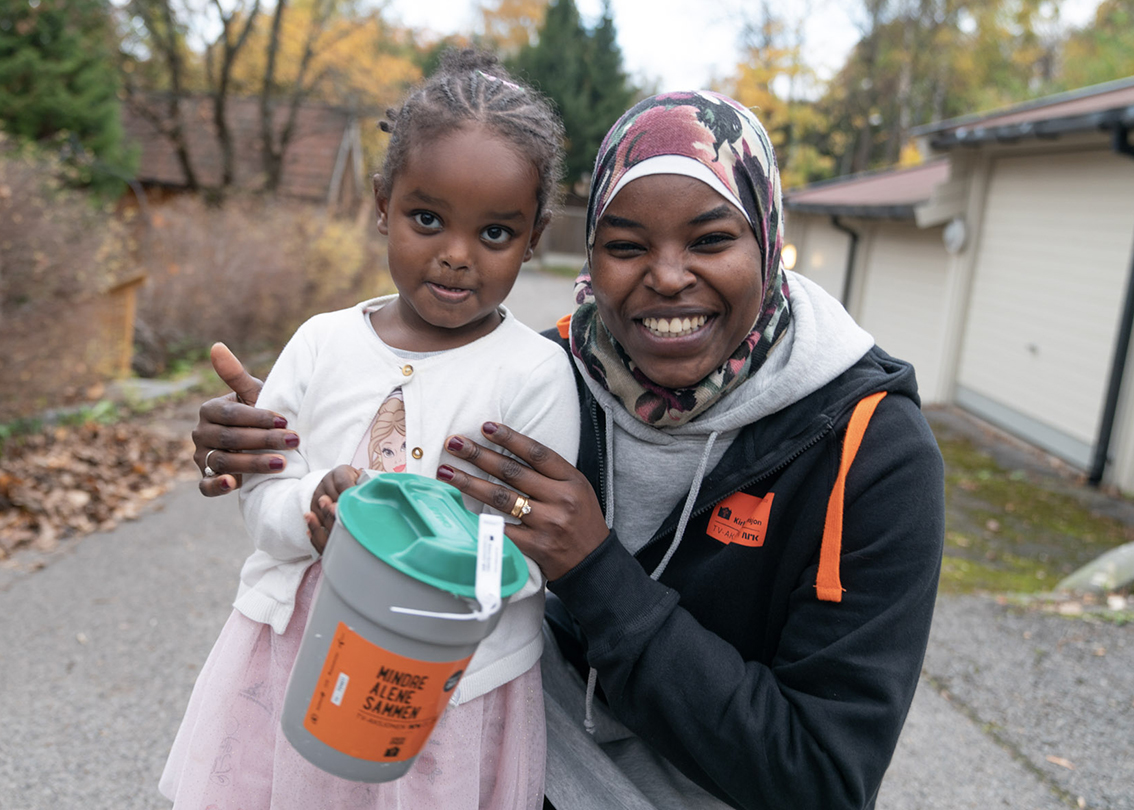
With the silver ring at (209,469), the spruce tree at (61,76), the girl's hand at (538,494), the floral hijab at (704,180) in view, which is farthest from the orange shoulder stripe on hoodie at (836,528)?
the spruce tree at (61,76)

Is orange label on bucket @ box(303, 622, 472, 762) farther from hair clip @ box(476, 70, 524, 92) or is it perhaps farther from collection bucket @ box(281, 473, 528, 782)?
hair clip @ box(476, 70, 524, 92)

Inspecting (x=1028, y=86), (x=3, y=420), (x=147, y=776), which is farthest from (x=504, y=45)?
(x=147, y=776)

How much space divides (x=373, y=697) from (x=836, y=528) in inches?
33.2

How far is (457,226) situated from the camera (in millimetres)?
1774

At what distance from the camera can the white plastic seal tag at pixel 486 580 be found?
3.82 feet

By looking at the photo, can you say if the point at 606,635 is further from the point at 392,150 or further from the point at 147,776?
the point at 147,776

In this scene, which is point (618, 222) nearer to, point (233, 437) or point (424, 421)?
point (424, 421)

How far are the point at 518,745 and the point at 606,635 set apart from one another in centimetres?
33

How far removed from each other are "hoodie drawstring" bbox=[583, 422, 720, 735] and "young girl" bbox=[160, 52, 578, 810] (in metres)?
0.09

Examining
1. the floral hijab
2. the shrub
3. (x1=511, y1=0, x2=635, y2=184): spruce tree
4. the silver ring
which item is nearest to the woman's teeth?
the floral hijab

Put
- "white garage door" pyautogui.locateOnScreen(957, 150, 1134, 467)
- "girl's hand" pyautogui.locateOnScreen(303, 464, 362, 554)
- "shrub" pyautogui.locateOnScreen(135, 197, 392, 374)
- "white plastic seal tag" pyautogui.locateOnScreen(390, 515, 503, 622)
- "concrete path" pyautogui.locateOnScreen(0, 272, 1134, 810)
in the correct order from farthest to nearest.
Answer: "shrub" pyautogui.locateOnScreen(135, 197, 392, 374) < "white garage door" pyautogui.locateOnScreen(957, 150, 1134, 467) < "concrete path" pyautogui.locateOnScreen(0, 272, 1134, 810) < "girl's hand" pyautogui.locateOnScreen(303, 464, 362, 554) < "white plastic seal tag" pyautogui.locateOnScreen(390, 515, 503, 622)

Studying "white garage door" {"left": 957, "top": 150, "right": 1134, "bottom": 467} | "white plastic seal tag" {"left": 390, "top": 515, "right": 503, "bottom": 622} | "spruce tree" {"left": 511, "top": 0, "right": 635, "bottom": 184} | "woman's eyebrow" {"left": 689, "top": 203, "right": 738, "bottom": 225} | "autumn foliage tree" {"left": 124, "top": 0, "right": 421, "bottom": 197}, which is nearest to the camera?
"white plastic seal tag" {"left": 390, "top": 515, "right": 503, "bottom": 622}

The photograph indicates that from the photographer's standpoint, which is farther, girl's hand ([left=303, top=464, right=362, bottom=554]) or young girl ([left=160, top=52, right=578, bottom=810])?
young girl ([left=160, top=52, right=578, bottom=810])

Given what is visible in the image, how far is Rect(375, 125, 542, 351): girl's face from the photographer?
1746 mm
